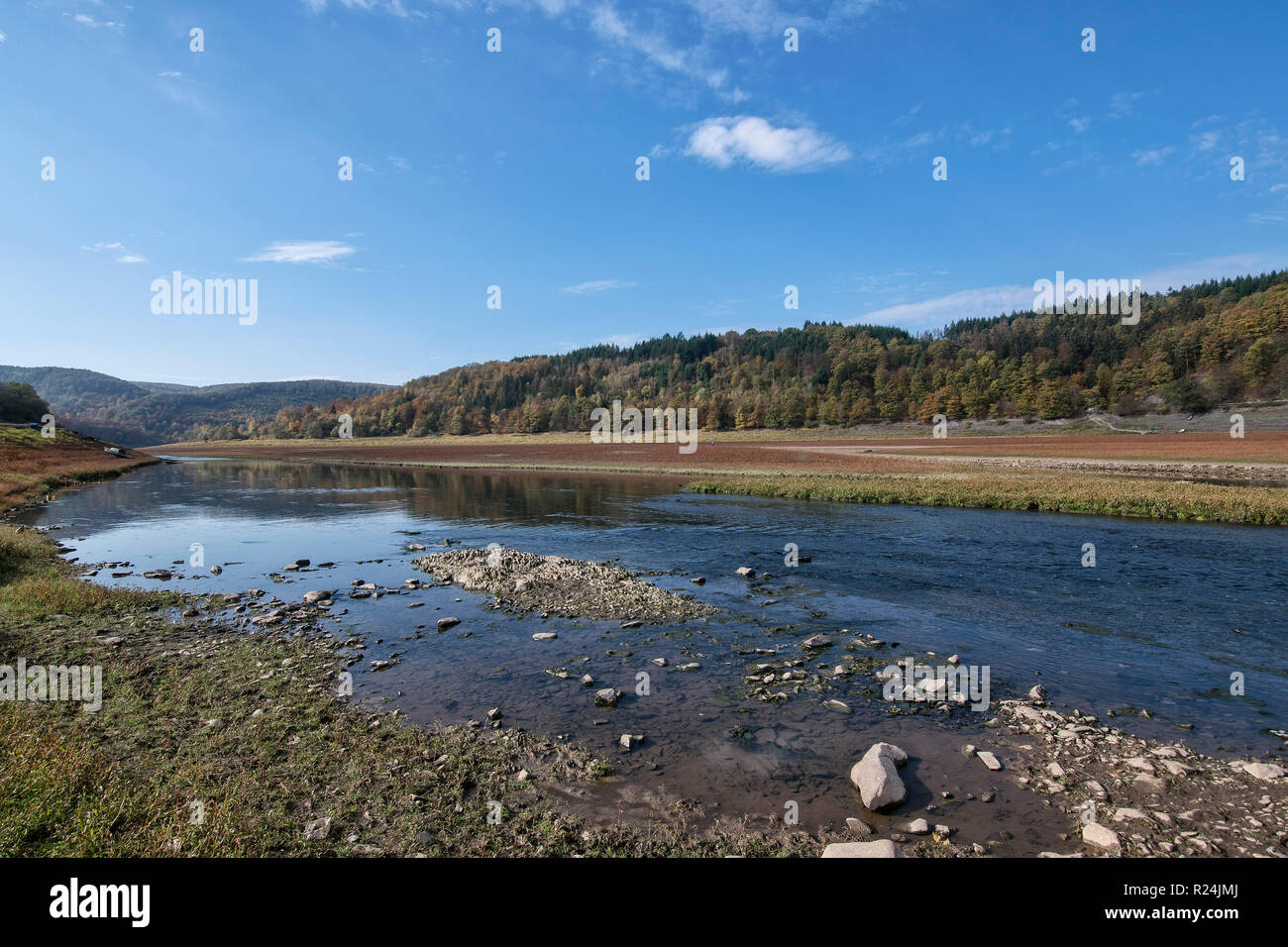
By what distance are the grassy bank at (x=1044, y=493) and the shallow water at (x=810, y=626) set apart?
84.9 inches

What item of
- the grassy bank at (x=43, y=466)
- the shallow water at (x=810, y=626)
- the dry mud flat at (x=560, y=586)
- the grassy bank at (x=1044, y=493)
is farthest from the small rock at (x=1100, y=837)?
the grassy bank at (x=43, y=466)

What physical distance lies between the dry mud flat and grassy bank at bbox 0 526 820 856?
6271 millimetres

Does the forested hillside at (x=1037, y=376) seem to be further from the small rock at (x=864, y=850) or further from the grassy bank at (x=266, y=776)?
the grassy bank at (x=266, y=776)

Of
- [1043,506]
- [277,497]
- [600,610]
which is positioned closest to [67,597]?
[600,610]

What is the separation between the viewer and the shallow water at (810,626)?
8906 mm

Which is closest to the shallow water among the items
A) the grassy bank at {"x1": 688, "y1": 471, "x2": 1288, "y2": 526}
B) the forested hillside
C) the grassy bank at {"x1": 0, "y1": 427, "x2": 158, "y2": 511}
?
the grassy bank at {"x1": 688, "y1": 471, "x2": 1288, "y2": 526}

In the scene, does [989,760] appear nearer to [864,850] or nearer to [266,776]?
[864,850]

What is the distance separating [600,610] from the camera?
643 inches

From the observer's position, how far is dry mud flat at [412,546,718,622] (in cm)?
1634

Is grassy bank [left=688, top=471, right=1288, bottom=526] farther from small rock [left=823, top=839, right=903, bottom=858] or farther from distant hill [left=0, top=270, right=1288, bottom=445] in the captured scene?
distant hill [left=0, top=270, right=1288, bottom=445]

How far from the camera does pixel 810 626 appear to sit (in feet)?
49.6

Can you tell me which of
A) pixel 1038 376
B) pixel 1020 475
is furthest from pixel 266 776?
pixel 1038 376
